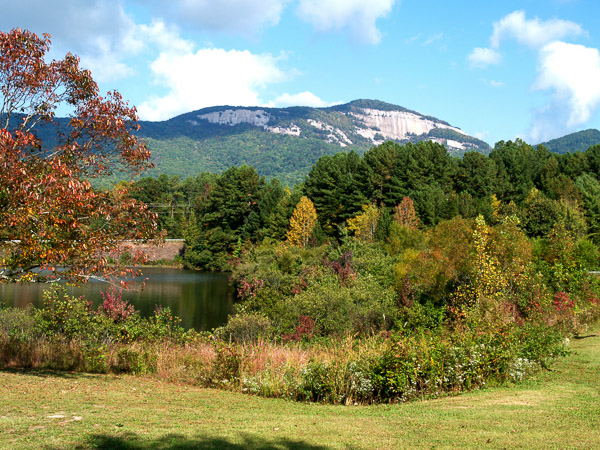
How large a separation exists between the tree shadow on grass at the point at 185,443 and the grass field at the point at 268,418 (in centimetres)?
1

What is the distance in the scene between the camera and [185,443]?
633cm

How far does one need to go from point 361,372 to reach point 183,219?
3034 inches

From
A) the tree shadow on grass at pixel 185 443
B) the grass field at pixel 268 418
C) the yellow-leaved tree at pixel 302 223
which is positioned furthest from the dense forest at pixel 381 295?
the tree shadow on grass at pixel 185 443

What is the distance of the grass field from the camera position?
6.49 meters

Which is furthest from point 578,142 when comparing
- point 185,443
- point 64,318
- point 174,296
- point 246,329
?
point 185,443

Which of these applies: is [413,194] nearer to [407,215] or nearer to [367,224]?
[407,215]

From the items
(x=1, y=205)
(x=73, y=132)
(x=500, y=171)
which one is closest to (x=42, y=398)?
(x=1, y=205)

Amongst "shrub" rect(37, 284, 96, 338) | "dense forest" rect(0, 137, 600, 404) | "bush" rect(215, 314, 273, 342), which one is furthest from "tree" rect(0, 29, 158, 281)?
"bush" rect(215, 314, 273, 342)

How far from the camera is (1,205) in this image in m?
9.21

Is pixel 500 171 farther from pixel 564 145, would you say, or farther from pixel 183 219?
pixel 564 145

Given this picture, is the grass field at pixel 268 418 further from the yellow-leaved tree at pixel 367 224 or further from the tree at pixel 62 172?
the yellow-leaved tree at pixel 367 224

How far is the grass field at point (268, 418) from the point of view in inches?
256

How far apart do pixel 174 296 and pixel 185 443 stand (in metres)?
38.1

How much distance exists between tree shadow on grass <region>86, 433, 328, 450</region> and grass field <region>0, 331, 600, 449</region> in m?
0.01
